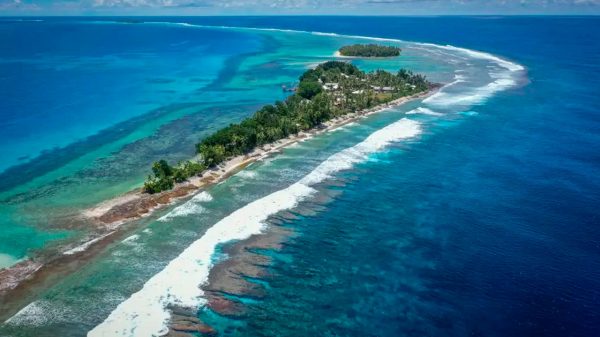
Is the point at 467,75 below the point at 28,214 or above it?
above

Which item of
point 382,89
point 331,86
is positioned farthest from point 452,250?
point 331,86

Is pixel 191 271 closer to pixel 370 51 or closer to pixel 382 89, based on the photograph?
pixel 382 89

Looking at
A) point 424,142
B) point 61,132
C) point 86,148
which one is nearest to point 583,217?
point 424,142

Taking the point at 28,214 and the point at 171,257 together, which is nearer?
the point at 171,257

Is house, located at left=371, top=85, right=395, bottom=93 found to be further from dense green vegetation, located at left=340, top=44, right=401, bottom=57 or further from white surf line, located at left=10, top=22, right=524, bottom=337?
dense green vegetation, located at left=340, top=44, right=401, bottom=57

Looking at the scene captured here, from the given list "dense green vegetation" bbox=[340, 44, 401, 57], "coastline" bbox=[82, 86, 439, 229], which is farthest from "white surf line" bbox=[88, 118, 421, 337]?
"dense green vegetation" bbox=[340, 44, 401, 57]

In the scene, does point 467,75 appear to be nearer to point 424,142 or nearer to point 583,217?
point 424,142

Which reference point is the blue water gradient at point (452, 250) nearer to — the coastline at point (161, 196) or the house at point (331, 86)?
the coastline at point (161, 196)
